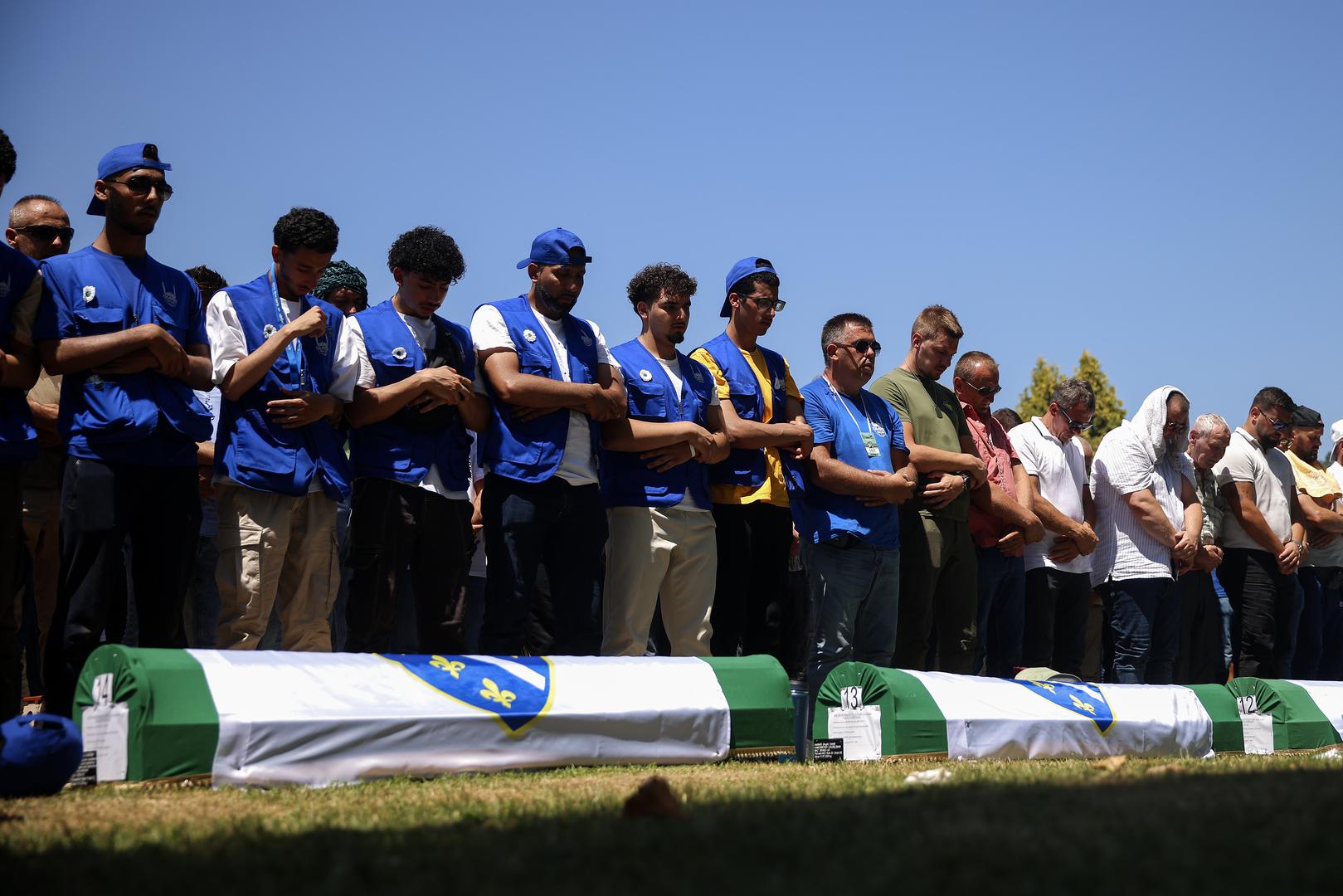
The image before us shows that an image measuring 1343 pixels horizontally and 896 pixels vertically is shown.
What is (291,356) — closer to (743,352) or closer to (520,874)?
(743,352)

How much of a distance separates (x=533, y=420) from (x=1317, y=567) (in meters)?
8.19

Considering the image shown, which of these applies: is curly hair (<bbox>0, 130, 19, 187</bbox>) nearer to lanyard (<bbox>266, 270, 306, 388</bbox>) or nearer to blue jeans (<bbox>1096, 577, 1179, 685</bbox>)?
lanyard (<bbox>266, 270, 306, 388</bbox>)

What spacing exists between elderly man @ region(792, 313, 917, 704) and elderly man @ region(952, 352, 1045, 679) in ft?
3.86

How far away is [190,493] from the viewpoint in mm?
6133

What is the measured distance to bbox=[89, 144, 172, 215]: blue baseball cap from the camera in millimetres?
6301

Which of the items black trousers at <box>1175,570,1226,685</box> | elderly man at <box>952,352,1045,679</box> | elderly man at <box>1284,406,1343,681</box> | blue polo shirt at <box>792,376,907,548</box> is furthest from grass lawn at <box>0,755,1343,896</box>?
elderly man at <box>1284,406,1343,681</box>

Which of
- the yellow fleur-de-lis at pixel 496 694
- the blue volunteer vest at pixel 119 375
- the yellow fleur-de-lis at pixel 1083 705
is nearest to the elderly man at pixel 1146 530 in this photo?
the yellow fleur-de-lis at pixel 1083 705

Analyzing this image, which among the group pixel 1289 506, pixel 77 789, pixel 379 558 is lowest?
pixel 77 789

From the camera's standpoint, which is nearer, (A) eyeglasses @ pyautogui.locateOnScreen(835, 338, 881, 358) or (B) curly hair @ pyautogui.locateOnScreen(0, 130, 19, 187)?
(B) curly hair @ pyautogui.locateOnScreen(0, 130, 19, 187)

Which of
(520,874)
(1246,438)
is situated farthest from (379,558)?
(1246,438)

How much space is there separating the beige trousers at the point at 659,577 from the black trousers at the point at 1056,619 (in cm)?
330

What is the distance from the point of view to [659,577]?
7.57 metres

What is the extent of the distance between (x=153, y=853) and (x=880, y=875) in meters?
1.95

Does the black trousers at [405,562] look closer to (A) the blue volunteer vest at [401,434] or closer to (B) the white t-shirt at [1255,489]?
(A) the blue volunteer vest at [401,434]
